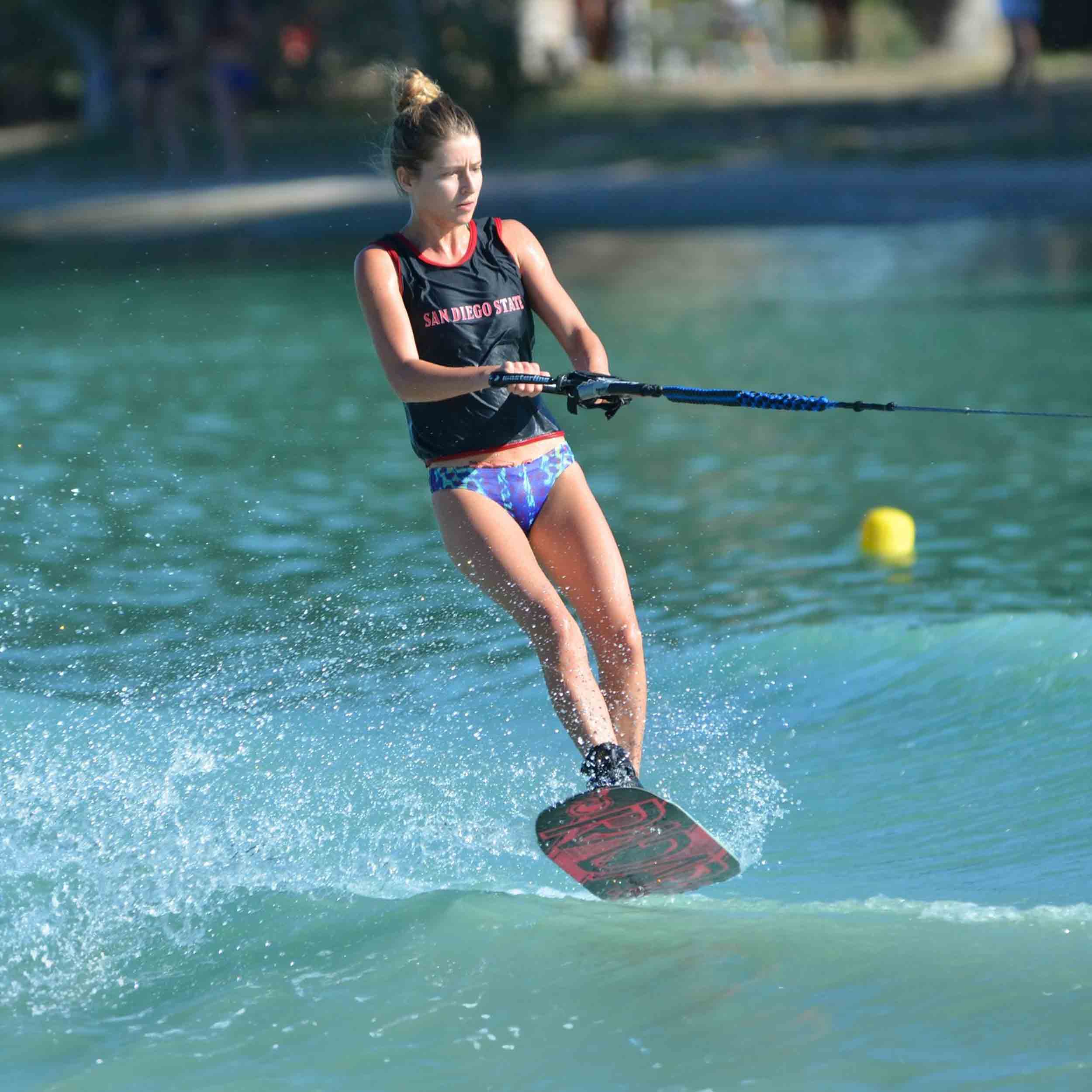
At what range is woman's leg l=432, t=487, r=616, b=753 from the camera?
165 inches

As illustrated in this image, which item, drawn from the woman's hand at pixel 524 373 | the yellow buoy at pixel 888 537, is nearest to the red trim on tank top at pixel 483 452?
the woman's hand at pixel 524 373

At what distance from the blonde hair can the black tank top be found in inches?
6.9

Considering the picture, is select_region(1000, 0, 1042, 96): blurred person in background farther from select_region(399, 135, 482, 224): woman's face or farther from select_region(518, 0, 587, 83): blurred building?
select_region(399, 135, 482, 224): woman's face

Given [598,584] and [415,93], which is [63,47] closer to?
[415,93]

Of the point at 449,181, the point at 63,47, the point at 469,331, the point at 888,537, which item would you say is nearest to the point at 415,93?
the point at 449,181

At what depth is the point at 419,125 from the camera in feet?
13.4

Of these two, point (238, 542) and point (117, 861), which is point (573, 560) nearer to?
point (117, 861)

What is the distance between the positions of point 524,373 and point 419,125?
24.2 inches

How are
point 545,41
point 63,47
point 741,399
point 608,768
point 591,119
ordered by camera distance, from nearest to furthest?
point 741,399 → point 608,768 → point 591,119 → point 545,41 → point 63,47

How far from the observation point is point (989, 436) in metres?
9.46

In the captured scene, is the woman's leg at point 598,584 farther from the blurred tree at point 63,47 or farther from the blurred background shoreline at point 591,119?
the blurred tree at point 63,47

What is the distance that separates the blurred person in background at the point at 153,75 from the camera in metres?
19.8

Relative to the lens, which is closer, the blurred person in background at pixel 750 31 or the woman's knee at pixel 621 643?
the woman's knee at pixel 621 643

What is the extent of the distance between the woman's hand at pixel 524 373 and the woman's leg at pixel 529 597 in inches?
13.9
